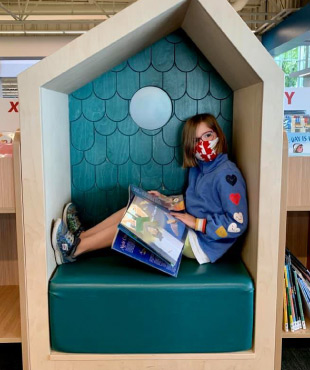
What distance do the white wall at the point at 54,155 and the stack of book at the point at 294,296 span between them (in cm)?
85

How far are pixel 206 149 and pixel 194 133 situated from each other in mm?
79

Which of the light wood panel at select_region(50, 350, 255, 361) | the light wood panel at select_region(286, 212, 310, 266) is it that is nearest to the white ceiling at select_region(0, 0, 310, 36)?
the light wood panel at select_region(286, 212, 310, 266)

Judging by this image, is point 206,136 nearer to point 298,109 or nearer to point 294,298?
point 294,298

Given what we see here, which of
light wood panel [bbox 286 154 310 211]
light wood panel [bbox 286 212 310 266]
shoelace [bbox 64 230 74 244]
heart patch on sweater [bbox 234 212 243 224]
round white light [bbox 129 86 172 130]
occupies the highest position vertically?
round white light [bbox 129 86 172 130]

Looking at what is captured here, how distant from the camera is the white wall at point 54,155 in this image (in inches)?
54.6

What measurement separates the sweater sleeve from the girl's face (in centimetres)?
17

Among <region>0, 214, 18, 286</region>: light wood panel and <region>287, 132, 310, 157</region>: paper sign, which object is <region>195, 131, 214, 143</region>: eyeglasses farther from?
<region>287, 132, 310, 157</region>: paper sign

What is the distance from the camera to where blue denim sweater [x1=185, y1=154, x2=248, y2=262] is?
149 centimetres

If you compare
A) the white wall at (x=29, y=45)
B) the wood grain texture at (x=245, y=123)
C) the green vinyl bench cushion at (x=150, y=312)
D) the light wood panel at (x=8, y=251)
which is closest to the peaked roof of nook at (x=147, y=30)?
the wood grain texture at (x=245, y=123)

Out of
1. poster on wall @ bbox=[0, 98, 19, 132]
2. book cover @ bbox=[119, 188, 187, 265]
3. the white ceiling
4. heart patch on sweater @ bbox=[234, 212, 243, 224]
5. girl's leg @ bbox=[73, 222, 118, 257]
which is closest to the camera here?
book cover @ bbox=[119, 188, 187, 265]

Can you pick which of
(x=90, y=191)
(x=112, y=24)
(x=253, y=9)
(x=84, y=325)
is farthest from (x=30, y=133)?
(x=253, y=9)

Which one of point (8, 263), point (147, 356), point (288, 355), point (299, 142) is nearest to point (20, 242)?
point (147, 356)

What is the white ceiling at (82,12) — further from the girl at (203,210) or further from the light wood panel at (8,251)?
the girl at (203,210)

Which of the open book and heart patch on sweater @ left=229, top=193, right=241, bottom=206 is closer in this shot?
the open book
